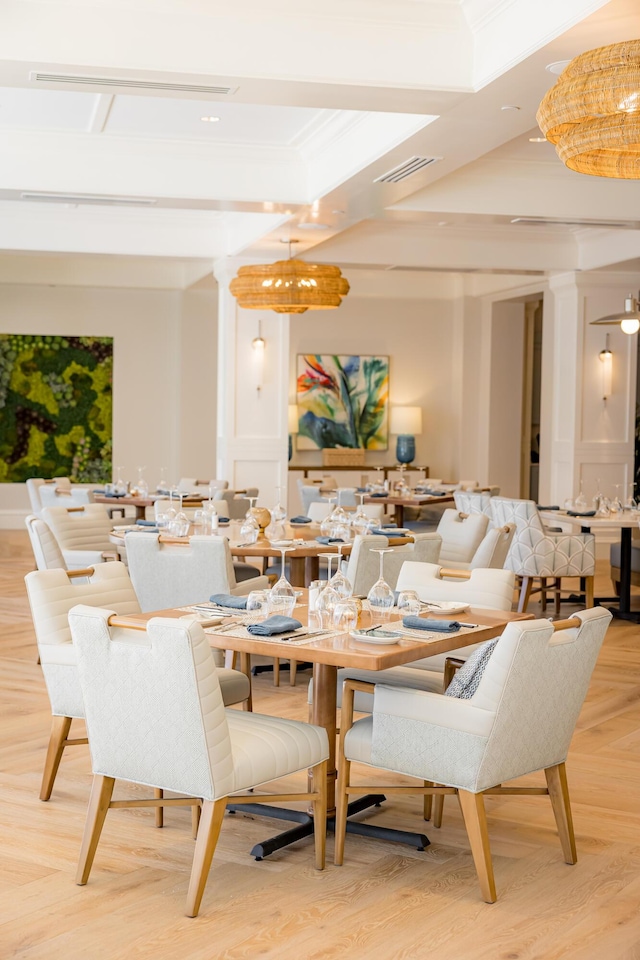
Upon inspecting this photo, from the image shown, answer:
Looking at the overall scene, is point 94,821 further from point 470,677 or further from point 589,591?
point 589,591

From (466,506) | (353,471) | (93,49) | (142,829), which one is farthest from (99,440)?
(142,829)

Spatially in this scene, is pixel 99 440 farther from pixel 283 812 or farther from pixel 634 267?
pixel 283 812

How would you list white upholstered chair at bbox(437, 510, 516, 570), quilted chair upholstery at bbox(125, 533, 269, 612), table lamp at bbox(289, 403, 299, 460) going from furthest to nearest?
table lamp at bbox(289, 403, 299, 460)
white upholstered chair at bbox(437, 510, 516, 570)
quilted chair upholstery at bbox(125, 533, 269, 612)

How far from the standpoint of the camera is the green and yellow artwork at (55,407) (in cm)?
1553

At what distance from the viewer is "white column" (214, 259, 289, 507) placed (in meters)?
12.3

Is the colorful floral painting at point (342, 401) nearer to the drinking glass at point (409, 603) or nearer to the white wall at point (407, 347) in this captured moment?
the white wall at point (407, 347)

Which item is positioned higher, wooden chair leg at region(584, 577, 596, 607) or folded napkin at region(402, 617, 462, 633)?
folded napkin at region(402, 617, 462, 633)

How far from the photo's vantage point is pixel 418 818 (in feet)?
14.8

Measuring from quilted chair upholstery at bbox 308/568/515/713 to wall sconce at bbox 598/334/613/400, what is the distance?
851cm

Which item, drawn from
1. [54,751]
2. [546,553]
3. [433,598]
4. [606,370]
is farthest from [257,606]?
[606,370]

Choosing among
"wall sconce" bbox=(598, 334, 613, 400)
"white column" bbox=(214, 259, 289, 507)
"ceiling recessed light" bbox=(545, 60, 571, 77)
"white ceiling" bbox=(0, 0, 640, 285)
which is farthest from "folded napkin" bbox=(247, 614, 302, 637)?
"wall sconce" bbox=(598, 334, 613, 400)

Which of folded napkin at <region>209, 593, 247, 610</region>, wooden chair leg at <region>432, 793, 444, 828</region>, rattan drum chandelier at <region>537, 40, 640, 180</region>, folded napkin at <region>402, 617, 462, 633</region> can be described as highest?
rattan drum chandelier at <region>537, 40, 640, 180</region>

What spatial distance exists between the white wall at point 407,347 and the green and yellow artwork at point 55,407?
9.32 ft

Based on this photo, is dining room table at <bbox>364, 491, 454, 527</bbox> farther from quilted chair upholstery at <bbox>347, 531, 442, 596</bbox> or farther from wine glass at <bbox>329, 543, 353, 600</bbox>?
wine glass at <bbox>329, 543, 353, 600</bbox>
